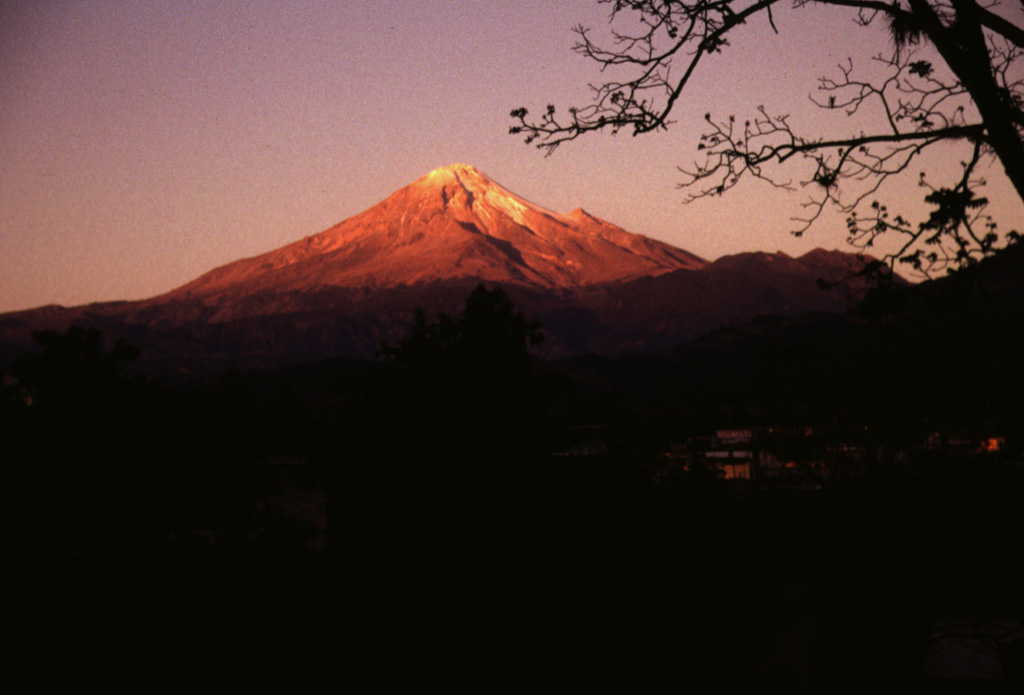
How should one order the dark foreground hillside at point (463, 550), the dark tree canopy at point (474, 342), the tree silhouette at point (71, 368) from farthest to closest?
the dark tree canopy at point (474, 342), the tree silhouette at point (71, 368), the dark foreground hillside at point (463, 550)

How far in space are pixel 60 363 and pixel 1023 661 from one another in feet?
49.6

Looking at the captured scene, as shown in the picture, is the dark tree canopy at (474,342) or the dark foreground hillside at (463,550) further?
the dark tree canopy at (474,342)

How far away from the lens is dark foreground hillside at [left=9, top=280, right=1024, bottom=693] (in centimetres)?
942

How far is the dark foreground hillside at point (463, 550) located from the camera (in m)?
9.42

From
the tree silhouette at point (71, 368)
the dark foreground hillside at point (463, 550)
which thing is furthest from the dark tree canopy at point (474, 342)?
the tree silhouette at point (71, 368)

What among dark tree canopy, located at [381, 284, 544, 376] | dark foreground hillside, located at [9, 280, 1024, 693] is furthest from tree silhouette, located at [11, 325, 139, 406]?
dark tree canopy, located at [381, 284, 544, 376]

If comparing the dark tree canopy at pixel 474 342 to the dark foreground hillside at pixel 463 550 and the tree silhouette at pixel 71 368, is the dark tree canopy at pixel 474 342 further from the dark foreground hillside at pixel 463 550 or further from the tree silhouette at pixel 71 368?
the tree silhouette at pixel 71 368

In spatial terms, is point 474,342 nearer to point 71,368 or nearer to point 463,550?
point 463,550

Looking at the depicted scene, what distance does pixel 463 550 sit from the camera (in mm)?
13969

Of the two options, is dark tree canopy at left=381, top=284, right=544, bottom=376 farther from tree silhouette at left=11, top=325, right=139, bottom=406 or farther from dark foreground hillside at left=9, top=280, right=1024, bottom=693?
tree silhouette at left=11, top=325, right=139, bottom=406

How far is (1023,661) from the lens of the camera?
24.0 feet

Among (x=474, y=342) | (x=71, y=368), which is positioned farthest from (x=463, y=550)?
(x=71, y=368)

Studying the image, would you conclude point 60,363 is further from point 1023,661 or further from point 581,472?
point 1023,661

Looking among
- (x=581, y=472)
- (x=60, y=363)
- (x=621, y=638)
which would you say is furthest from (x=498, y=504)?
(x=60, y=363)
